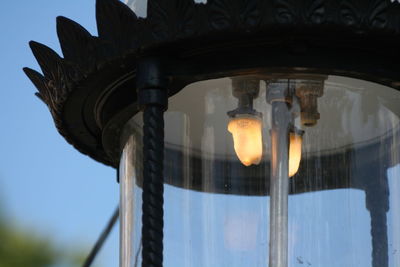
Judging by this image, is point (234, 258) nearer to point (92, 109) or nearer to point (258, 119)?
point (258, 119)

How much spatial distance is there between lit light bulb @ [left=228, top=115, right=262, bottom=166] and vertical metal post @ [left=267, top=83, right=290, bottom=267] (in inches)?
1.6

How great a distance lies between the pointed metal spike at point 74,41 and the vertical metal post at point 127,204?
34 centimetres

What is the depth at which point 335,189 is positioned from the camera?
3584mm

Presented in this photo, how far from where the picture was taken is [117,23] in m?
3.51

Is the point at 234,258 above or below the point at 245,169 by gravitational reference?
below

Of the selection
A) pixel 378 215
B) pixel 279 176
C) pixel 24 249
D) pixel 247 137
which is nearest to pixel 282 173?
pixel 279 176

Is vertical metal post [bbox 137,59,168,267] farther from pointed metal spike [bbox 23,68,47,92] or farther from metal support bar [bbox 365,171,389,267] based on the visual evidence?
metal support bar [bbox 365,171,389,267]

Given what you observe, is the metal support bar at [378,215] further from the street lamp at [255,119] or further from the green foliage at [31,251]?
the green foliage at [31,251]

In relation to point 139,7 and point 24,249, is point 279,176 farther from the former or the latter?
point 24,249

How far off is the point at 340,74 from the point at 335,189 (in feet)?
0.99

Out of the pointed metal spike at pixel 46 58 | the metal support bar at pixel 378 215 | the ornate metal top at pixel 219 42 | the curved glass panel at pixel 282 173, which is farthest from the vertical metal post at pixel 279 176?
the pointed metal spike at pixel 46 58

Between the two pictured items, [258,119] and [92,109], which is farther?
[92,109]

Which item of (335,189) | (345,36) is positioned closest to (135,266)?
(335,189)

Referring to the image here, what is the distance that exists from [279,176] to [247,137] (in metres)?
0.14
